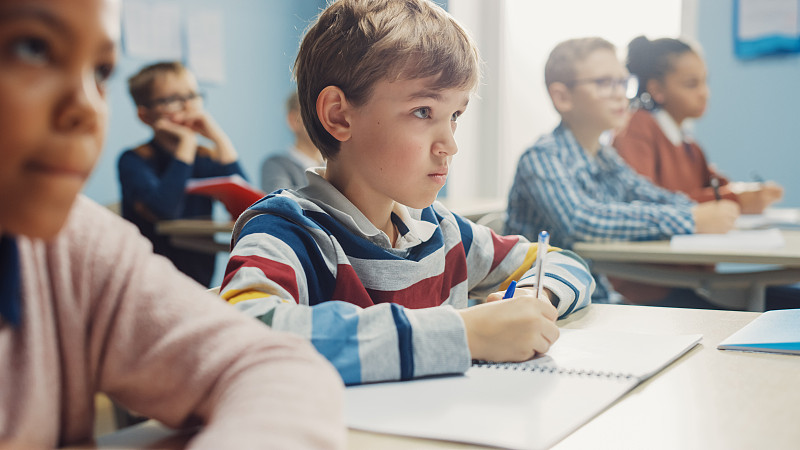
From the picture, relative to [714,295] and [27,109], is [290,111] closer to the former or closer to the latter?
[714,295]

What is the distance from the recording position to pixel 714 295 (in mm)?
2383

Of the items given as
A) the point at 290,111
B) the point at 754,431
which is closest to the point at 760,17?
the point at 290,111

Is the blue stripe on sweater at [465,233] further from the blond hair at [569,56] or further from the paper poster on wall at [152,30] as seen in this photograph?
the paper poster on wall at [152,30]

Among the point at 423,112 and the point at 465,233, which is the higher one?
the point at 423,112

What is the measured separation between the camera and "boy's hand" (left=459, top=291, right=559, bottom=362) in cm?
74

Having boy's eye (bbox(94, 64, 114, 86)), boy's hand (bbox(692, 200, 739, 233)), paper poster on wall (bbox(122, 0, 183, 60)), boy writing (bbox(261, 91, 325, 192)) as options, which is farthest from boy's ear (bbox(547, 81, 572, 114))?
boy's eye (bbox(94, 64, 114, 86))

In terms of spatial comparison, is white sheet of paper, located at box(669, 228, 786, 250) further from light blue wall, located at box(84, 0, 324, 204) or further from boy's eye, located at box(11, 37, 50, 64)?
light blue wall, located at box(84, 0, 324, 204)

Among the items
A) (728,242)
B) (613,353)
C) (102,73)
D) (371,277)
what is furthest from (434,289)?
(728,242)

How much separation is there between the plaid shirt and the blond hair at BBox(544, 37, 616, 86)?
9.2 inches

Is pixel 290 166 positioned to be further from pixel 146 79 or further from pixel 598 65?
pixel 598 65

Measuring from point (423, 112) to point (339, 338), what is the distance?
17.1 inches

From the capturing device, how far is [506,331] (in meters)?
0.75

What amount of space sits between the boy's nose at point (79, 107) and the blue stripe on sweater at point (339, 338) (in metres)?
0.38

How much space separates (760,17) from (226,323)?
373cm
